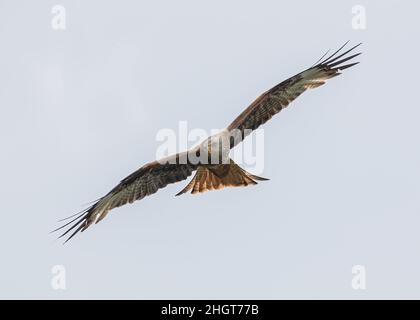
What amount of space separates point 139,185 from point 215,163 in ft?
4.88

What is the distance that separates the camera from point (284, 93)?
1405 cm

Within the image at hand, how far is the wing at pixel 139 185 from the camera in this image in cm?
1423

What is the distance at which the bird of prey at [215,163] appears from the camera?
13672 millimetres

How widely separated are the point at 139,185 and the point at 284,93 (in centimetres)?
259

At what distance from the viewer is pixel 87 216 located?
14.2 meters

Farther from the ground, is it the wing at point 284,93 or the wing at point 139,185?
the wing at point 284,93

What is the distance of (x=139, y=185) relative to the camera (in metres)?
14.5

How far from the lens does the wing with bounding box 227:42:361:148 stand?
13812mm

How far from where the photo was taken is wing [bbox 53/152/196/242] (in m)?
14.2

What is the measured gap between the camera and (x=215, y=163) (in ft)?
44.7

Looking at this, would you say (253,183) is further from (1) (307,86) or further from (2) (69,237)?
(2) (69,237)

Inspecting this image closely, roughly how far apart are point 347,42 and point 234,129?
2.03m

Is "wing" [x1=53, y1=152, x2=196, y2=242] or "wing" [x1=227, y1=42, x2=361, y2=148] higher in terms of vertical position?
"wing" [x1=227, y1=42, x2=361, y2=148]

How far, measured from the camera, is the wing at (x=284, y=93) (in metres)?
13.8
